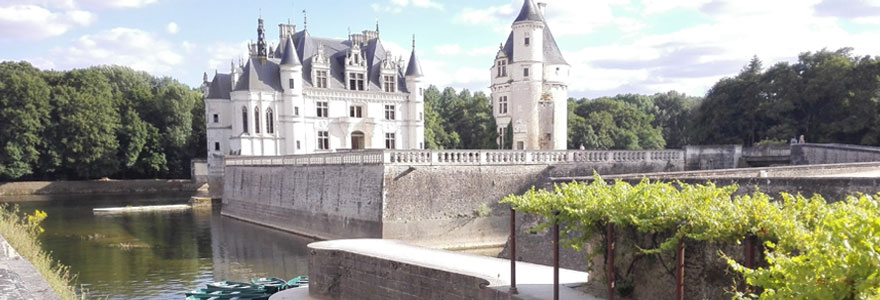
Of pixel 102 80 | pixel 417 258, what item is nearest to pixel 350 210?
pixel 417 258

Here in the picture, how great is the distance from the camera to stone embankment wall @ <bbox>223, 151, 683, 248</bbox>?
871 inches

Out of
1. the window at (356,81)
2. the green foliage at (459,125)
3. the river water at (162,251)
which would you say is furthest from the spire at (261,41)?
the green foliage at (459,125)

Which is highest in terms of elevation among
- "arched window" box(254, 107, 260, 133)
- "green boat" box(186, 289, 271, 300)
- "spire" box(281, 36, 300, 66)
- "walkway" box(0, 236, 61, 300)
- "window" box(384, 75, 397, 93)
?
"spire" box(281, 36, 300, 66)

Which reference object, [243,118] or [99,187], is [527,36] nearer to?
[243,118]

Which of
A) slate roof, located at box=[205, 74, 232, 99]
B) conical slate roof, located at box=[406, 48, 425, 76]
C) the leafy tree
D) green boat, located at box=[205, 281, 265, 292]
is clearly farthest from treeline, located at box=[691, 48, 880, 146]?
the leafy tree

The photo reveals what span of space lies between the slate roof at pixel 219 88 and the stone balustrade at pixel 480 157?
1984cm

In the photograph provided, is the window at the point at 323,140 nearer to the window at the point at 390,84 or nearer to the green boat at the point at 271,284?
the window at the point at 390,84

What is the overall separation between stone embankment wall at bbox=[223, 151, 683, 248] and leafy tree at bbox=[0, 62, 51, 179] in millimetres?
Result: 32633

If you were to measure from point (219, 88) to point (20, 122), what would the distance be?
1658 centimetres

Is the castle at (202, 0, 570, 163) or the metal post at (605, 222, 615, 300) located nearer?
the metal post at (605, 222, 615, 300)

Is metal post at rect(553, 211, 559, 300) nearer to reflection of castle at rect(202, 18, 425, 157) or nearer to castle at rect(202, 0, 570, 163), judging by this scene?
castle at rect(202, 0, 570, 163)

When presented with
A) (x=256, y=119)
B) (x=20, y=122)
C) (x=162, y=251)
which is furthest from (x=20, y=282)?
(x=20, y=122)

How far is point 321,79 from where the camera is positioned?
4234cm

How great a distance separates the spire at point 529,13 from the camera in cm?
3612
